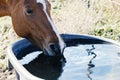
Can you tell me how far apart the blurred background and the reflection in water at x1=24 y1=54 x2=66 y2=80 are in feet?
4.64

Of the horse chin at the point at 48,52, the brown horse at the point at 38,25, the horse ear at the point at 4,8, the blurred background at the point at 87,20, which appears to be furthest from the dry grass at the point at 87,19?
the horse chin at the point at 48,52

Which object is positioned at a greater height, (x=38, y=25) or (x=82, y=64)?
(x=38, y=25)

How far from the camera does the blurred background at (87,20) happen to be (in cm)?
405

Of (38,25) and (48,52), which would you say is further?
(38,25)

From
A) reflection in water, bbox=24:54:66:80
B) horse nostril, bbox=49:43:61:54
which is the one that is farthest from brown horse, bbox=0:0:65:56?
reflection in water, bbox=24:54:66:80

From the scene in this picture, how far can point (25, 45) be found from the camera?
8.57ft

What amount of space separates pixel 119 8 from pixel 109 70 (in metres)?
2.31

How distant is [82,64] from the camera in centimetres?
229

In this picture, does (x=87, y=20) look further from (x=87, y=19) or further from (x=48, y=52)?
(x=48, y=52)

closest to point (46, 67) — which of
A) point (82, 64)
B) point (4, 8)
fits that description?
point (82, 64)

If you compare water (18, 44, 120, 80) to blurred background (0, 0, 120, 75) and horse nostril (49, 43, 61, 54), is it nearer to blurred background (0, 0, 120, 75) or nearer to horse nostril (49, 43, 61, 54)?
horse nostril (49, 43, 61, 54)

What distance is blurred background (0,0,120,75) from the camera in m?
4.05

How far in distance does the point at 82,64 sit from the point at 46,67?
26 cm

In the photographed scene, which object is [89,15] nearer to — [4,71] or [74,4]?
[74,4]
